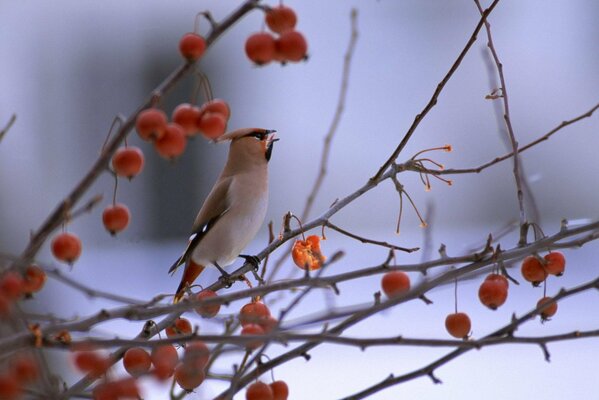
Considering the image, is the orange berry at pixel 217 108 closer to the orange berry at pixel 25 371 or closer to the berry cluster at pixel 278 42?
the berry cluster at pixel 278 42

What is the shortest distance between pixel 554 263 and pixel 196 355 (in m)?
0.53

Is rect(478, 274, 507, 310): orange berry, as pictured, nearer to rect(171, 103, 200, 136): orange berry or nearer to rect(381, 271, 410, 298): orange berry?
rect(381, 271, 410, 298): orange berry

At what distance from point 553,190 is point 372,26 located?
1174 millimetres

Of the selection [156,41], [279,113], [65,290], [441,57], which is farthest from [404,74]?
[65,290]

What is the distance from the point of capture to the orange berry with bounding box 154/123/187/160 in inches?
36.2

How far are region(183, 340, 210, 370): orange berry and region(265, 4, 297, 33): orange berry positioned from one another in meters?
0.32

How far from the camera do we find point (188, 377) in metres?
0.96

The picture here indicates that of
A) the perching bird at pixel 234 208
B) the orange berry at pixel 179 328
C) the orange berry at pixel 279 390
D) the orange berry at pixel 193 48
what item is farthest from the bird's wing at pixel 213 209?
the orange berry at pixel 193 48

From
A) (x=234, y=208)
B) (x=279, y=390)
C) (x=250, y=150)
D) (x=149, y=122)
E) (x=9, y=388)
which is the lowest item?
(x=9, y=388)

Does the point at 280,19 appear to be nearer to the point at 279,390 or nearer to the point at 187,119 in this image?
the point at 187,119

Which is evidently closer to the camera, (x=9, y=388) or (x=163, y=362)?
(x=9, y=388)

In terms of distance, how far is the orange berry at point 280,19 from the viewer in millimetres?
977

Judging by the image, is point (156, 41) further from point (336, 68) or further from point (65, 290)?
point (65, 290)

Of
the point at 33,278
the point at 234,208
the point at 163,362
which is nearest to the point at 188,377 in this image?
the point at 163,362
